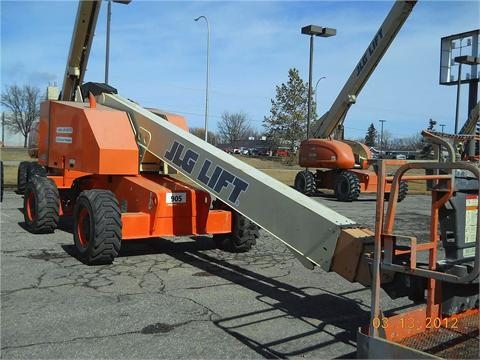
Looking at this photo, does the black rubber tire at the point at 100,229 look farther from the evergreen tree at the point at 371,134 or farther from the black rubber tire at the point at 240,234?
the evergreen tree at the point at 371,134

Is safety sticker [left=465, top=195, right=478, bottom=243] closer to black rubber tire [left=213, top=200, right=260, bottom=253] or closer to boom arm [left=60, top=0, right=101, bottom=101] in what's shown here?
Answer: black rubber tire [left=213, top=200, right=260, bottom=253]

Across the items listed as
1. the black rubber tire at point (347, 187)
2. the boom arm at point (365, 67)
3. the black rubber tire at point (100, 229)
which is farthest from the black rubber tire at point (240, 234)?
the black rubber tire at point (347, 187)

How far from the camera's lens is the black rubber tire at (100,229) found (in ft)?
23.0

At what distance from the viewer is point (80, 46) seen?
1074 centimetres

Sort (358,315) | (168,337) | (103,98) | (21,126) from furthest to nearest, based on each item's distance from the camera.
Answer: (21,126)
(103,98)
(358,315)
(168,337)

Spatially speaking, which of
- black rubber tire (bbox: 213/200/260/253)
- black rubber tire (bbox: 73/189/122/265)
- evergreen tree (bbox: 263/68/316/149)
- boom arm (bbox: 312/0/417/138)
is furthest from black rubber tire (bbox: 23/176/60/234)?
evergreen tree (bbox: 263/68/316/149)

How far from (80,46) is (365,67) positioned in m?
10.2

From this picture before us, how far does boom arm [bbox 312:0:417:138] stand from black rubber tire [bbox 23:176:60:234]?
11363 mm

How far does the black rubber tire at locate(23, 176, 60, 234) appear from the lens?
9.05m

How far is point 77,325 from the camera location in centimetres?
492

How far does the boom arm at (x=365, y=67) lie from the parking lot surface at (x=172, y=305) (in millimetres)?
10131

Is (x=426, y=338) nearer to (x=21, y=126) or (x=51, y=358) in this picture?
(x=51, y=358)

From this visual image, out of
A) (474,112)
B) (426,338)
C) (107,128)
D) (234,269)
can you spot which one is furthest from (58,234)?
(474,112)

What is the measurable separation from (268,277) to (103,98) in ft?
15.2
